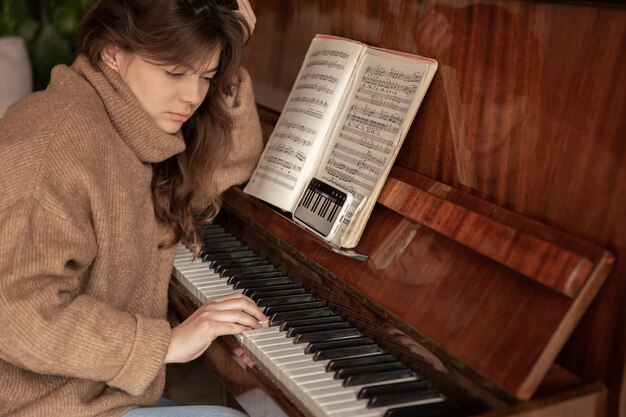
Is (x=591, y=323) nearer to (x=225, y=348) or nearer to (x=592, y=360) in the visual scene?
(x=592, y=360)

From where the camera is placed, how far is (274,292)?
160 centimetres

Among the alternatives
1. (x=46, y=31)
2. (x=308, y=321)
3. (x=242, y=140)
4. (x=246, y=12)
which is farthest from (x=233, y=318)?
(x=46, y=31)

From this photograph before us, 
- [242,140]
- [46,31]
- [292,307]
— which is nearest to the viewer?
[292,307]

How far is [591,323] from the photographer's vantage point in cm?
117

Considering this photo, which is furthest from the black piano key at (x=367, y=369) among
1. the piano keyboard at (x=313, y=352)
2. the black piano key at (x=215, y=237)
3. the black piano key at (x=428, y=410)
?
the black piano key at (x=215, y=237)

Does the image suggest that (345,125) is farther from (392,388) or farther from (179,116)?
(392,388)

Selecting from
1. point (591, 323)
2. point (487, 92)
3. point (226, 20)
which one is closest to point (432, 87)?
point (487, 92)

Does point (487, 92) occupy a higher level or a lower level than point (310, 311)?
higher

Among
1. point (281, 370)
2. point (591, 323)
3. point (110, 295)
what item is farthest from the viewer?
point (110, 295)

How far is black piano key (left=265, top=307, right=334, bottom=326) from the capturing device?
150 cm

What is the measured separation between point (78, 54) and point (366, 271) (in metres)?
0.74

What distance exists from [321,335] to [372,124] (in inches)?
16.7

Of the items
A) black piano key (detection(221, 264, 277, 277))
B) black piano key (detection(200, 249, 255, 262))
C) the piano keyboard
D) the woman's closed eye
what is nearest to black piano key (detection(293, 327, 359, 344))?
the piano keyboard

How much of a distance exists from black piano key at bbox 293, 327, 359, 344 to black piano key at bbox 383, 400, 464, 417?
0.26 meters
